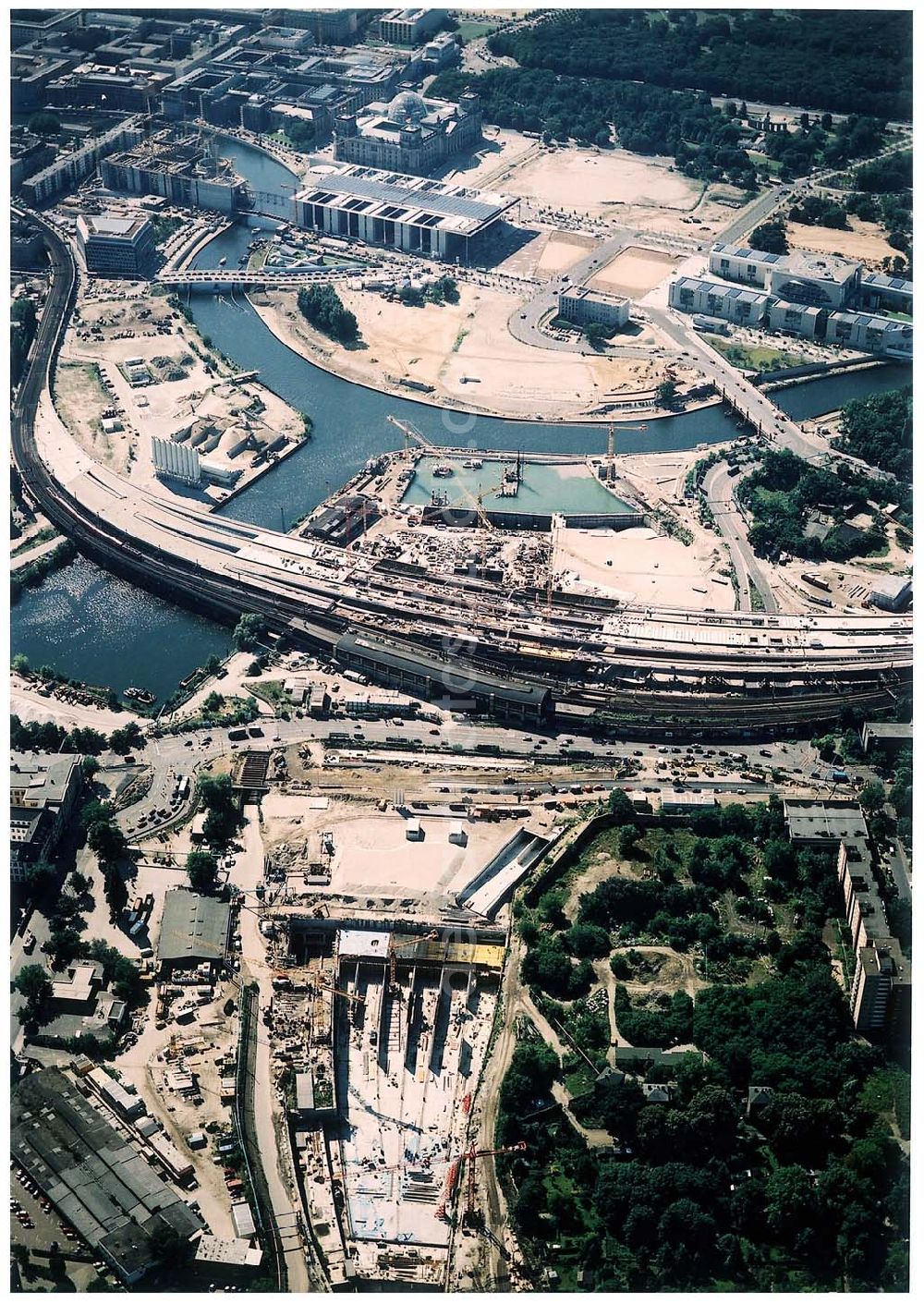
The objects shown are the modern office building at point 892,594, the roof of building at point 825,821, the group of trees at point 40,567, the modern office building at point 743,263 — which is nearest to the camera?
the roof of building at point 825,821

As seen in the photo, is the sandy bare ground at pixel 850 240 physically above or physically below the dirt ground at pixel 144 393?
above

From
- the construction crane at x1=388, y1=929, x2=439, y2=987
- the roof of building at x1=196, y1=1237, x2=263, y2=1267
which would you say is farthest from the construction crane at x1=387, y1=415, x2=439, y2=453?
the roof of building at x1=196, y1=1237, x2=263, y2=1267

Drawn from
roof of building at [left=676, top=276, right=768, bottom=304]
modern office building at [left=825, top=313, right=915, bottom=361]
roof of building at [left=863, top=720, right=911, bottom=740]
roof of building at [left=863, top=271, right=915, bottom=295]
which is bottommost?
roof of building at [left=863, top=720, right=911, bottom=740]

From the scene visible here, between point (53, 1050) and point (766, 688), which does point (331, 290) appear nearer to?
point (766, 688)

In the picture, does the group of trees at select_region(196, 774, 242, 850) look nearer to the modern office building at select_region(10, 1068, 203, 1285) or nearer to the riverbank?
the modern office building at select_region(10, 1068, 203, 1285)

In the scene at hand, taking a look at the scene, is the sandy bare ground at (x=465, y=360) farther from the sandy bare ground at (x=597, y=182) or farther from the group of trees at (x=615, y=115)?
the group of trees at (x=615, y=115)

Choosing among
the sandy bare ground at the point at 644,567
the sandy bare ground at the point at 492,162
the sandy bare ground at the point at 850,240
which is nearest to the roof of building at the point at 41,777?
the sandy bare ground at the point at 644,567
